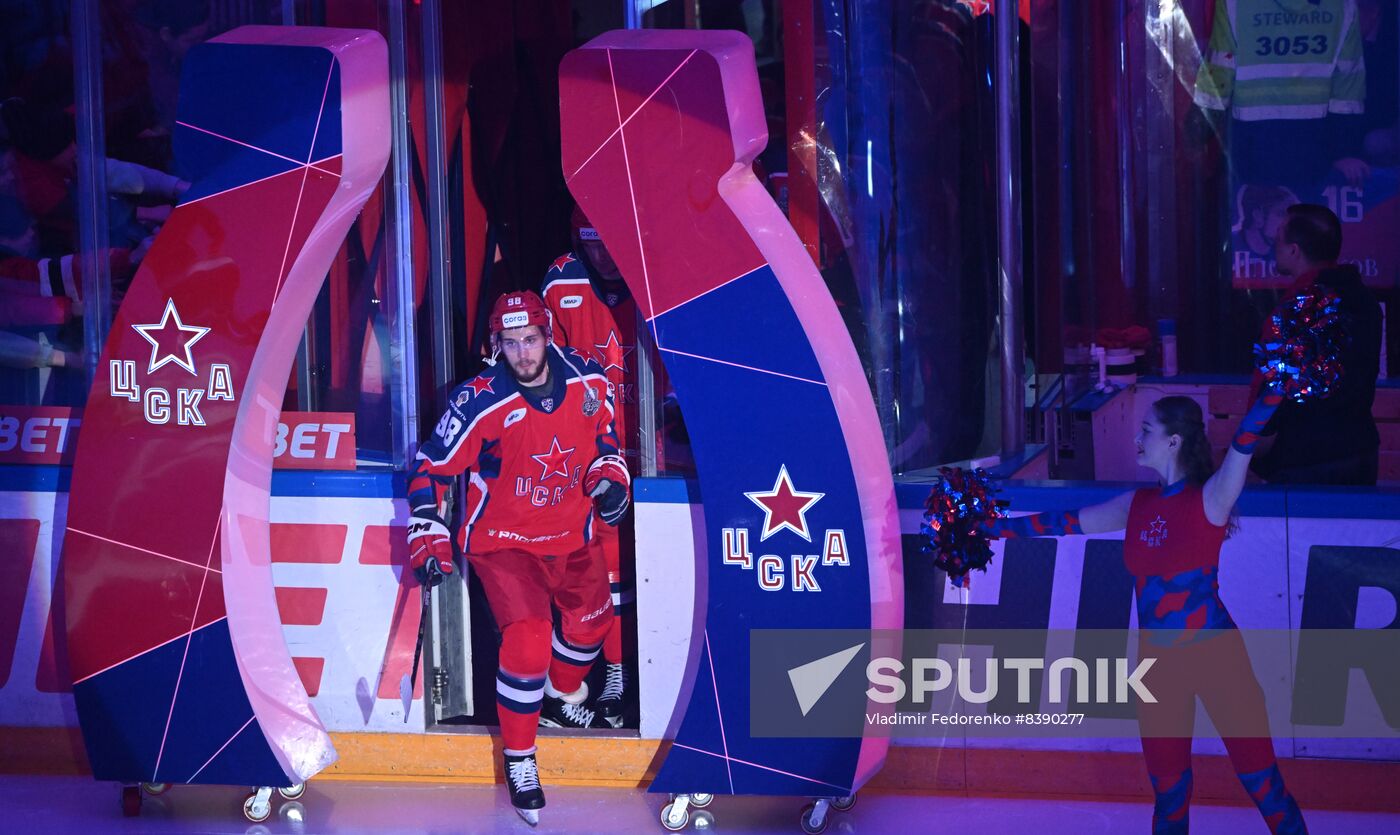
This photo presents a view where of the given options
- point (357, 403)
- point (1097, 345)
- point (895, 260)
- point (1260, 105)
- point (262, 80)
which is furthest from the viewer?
point (1260, 105)

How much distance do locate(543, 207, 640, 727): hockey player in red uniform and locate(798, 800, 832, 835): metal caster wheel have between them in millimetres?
795

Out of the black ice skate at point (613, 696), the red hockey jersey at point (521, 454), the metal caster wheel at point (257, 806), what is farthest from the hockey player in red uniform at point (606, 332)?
the metal caster wheel at point (257, 806)

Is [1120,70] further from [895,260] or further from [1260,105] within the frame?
[895,260]

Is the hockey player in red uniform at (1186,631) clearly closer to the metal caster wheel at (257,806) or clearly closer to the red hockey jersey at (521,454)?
the red hockey jersey at (521,454)

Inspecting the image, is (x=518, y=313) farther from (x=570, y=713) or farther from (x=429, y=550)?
(x=570, y=713)

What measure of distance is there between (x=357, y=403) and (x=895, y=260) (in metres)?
1.85

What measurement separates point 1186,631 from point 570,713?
206 centimetres

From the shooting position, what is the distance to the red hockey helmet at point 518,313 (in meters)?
4.63

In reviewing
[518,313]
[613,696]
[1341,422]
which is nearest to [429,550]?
[518,313]

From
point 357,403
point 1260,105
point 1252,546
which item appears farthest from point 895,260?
point 1260,105

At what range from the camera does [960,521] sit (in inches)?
160

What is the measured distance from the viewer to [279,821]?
479 centimetres

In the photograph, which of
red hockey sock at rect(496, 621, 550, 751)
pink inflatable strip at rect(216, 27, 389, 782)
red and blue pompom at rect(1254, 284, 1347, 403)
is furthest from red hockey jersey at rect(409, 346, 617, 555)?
red and blue pompom at rect(1254, 284, 1347, 403)

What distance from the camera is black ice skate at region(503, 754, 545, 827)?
4.66 meters
